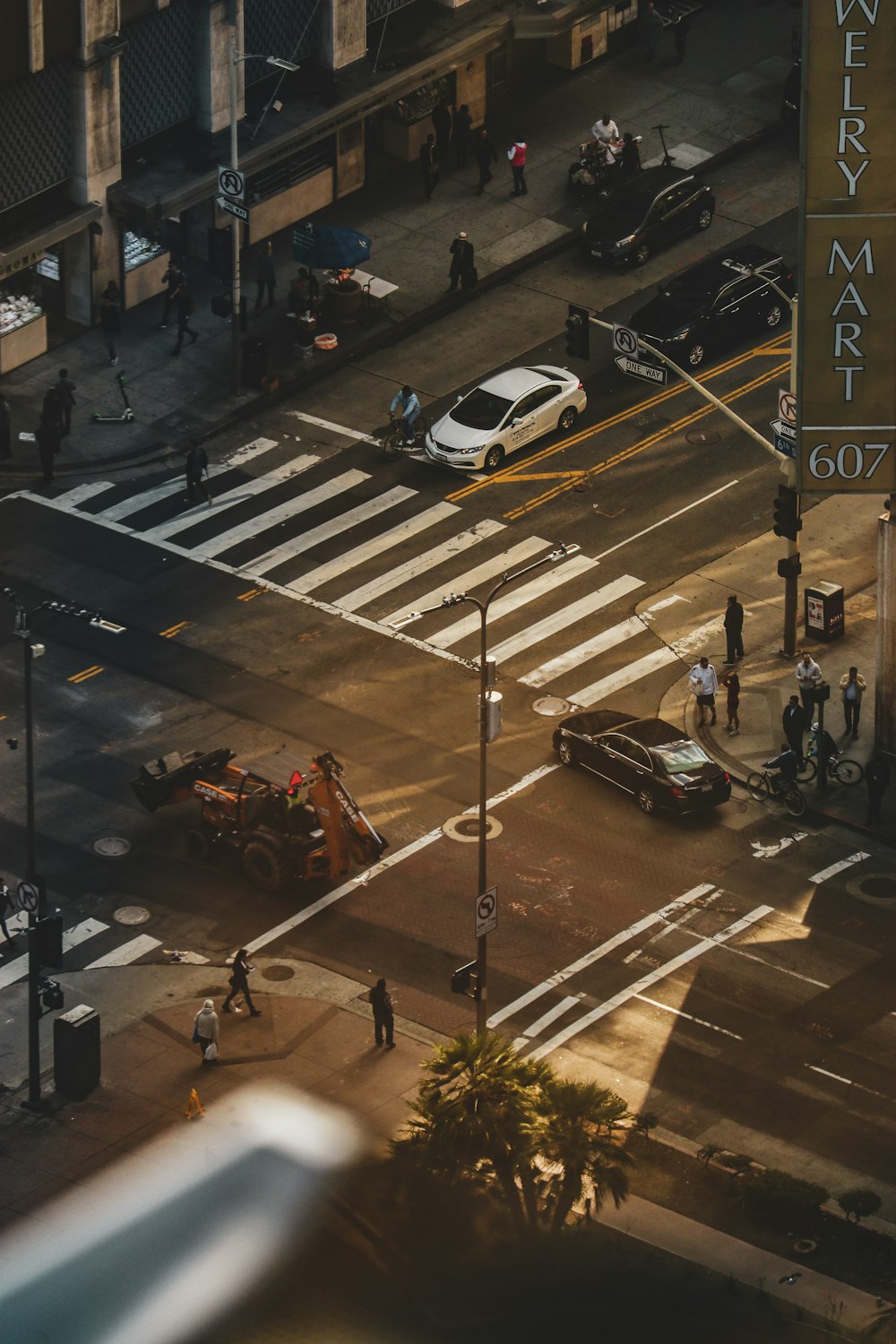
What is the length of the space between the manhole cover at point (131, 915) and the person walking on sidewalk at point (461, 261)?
2358 centimetres

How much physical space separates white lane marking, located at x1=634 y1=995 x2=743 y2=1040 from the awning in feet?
82.4

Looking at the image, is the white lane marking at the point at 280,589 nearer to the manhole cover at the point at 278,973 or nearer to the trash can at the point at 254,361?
the trash can at the point at 254,361

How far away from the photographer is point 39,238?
65.9 m

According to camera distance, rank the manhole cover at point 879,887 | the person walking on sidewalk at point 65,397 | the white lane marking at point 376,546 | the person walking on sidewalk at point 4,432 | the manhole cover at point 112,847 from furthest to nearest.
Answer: the person walking on sidewalk at point 65,397 < the person walking on sidewalk at point 4,432 < the white lane marking at point 376,546 < the manhole cover at point 112,847 < the manhole cover at point 879,887

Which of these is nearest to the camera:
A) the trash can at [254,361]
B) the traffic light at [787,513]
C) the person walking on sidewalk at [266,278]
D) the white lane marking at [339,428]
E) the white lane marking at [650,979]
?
the white lane marking at [650,979]

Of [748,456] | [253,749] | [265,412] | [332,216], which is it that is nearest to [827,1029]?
[253,749]

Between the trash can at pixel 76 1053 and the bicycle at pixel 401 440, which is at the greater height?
the bicycle at pixel 401 440

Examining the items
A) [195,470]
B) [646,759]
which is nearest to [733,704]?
[646,759]

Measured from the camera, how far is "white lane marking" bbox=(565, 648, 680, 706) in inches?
2265

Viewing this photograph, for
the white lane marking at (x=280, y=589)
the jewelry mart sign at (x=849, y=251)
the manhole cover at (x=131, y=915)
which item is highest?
the jewelry mart sign at (x=849, y=251)

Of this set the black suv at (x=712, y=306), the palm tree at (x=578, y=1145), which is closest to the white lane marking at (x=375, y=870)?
the palm tree at (x=578, y=1145)

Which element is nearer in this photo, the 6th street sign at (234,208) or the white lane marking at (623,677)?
the white lane marking at (623,677)

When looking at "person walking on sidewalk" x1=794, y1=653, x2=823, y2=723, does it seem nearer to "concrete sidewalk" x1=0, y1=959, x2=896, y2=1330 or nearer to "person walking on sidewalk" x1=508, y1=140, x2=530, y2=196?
"concrete sidewalk" x1=0, y1=959, x2=896, y2=1330

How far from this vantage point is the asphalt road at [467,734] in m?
49.0
